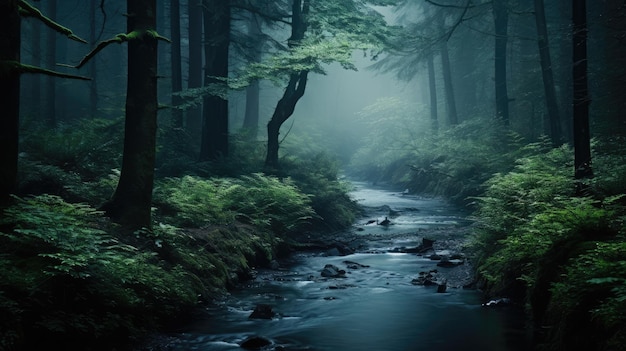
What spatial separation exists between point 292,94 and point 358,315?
443 inches

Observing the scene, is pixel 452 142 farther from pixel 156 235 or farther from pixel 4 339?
pixel 4 339

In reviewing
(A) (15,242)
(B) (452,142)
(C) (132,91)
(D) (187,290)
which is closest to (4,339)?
(A) (15,242)

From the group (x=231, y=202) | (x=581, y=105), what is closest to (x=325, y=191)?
(x=231, y=202)

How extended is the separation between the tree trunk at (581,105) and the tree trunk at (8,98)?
31.9 feet

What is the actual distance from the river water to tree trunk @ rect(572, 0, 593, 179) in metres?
3.42

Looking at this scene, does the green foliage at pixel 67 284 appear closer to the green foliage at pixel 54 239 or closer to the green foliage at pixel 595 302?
the green foliage at pixel 54 239

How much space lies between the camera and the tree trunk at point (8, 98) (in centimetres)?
647

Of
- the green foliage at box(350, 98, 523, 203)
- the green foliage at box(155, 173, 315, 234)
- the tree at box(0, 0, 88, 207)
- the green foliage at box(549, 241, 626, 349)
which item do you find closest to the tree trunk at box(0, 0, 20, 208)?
the tree at box(0, 0, 88, 207)

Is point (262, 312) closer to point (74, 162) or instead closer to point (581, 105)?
point (581, 105)

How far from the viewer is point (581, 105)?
1002cm

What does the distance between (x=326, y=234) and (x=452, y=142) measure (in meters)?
15.5

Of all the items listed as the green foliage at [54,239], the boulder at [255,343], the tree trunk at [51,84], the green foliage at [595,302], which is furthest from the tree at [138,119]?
the tree trunk at [51,84]

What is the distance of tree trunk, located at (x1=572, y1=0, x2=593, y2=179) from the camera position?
9959 mm

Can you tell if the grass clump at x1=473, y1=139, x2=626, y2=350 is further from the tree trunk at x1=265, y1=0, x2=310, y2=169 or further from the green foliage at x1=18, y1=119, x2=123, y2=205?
the tree trunk at x1=265, y1=0, x2=310, y2=169
